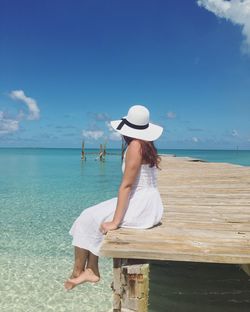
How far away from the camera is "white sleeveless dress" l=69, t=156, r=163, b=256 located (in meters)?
4.07

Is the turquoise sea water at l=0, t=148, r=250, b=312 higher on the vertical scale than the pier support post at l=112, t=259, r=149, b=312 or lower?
lower

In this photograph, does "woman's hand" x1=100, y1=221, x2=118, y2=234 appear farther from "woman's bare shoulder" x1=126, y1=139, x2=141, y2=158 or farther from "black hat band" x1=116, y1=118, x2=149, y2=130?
"black hat band" x1=116, y1=118, x2=149, y2=130

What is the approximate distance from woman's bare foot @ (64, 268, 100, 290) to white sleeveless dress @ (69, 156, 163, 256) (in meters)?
0.33

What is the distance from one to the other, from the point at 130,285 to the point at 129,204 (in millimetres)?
963

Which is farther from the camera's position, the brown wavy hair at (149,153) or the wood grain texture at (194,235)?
the brown wavy hair at (149,153)

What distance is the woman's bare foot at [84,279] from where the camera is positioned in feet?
13.4

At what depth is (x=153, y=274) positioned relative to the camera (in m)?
7.12

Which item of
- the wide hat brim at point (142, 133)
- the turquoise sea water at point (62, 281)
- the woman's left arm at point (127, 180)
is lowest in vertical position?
the turquoise sea water at point (62, 281)

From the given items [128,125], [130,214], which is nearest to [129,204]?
[130,214]

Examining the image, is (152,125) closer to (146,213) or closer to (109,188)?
(146,213)

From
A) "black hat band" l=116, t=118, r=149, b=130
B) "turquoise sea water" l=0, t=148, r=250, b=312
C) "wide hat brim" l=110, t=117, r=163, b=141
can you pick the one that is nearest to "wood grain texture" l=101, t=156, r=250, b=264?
"wide hat brim" l=110, t=117, r=163, b=141

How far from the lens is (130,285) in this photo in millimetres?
3480

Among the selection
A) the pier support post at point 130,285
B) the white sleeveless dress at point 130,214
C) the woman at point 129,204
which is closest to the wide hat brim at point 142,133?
the woman at point 129,204

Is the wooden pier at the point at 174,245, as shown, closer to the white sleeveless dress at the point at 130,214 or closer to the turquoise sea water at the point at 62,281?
the white sleeveless dress at the point at 130,214
